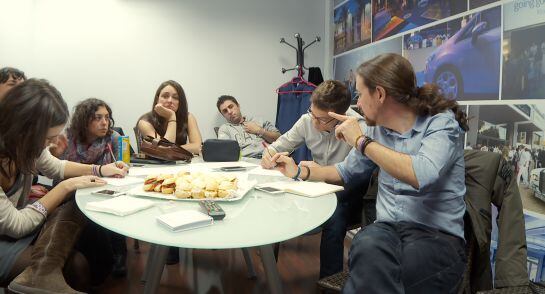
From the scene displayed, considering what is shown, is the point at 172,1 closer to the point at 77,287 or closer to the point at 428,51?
the point at 428,51

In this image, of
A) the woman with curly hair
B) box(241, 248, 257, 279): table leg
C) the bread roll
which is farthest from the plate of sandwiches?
the woman with curly hair

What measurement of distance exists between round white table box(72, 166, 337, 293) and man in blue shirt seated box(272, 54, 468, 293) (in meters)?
0.19

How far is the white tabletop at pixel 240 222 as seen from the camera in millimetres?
898

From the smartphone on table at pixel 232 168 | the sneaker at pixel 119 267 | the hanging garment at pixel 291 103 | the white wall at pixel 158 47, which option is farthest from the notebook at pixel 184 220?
the white wall at pixel 158 47

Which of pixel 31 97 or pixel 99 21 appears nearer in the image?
pixel 31 97

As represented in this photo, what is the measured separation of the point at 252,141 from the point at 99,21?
1.72 m

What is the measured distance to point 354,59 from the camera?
11.1ft

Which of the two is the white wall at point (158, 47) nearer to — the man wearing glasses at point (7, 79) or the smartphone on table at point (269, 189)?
the man wearing glasses at point (7, 79)

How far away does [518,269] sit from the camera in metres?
1.17

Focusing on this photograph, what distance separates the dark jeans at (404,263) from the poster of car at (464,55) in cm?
97

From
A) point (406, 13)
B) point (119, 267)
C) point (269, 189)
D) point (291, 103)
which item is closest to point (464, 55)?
point (406, 13)

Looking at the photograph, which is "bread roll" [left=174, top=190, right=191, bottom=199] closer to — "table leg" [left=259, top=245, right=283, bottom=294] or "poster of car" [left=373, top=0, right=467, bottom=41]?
"table leg" [left=259, top=245, right=283, bottom=294]

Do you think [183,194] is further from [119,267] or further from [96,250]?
[119,267]

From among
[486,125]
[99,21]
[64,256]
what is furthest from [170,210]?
[99,21]
